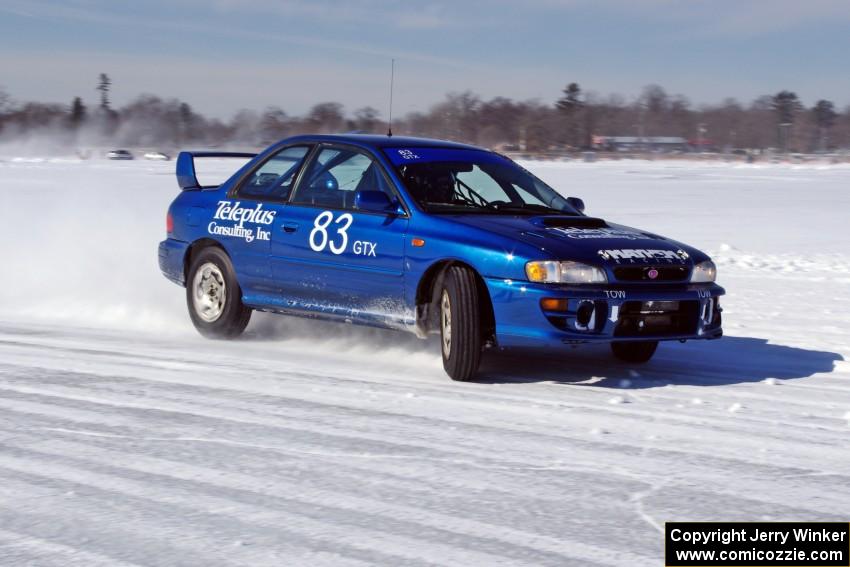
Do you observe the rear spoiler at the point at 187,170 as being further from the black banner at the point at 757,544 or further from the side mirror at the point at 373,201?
the black banner at the point at 757,544

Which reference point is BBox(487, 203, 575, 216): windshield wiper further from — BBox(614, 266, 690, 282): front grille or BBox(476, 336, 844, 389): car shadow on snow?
BBox(614, 266, 690, 282): front grille

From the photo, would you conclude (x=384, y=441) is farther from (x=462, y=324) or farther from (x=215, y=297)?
(x=215, y=297)

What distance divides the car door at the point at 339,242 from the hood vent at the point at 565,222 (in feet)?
2.67

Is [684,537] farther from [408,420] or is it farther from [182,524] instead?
[408,420]

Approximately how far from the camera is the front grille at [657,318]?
6.61 m

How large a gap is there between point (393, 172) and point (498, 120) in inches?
3556

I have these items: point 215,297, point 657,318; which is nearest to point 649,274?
point 657,318

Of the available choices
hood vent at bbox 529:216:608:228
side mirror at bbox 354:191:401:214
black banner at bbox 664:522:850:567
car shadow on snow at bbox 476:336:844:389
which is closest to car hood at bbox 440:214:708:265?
hood vent at bbox 529:216:608:228

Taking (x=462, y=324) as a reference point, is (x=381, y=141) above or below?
above

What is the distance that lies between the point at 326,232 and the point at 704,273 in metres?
2.36

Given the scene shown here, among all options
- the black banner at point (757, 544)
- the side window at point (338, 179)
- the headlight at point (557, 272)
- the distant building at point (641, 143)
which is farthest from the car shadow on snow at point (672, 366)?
the distant building at point (641, 143)

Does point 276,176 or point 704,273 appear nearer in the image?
point 704,273

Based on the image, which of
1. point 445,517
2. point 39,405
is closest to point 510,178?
point 39,405

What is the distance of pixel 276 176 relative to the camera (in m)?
8.20
